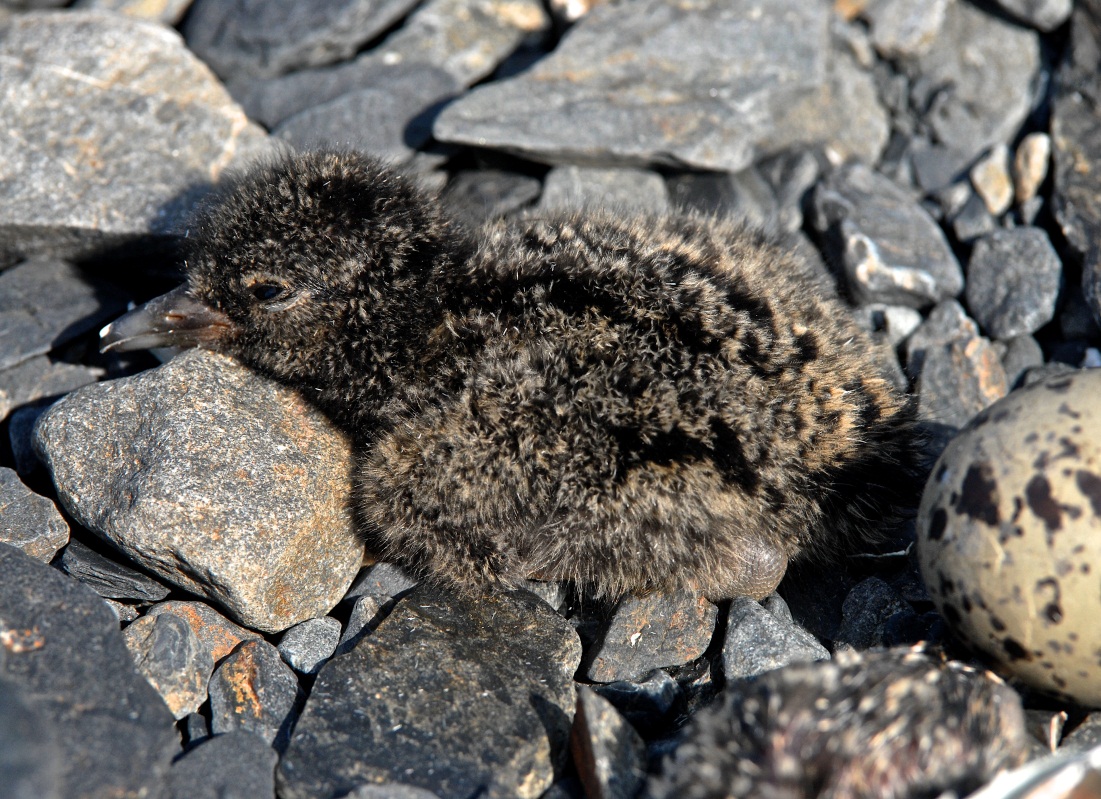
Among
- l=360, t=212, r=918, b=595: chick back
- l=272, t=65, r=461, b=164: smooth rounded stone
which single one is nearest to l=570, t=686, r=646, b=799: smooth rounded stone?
l=360, t=212, r=918, b=595: chick back

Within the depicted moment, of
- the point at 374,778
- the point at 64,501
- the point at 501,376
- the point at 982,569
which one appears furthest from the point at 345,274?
the point at 982,569

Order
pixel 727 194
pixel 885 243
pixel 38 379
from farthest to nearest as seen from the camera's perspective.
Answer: pixel 727 194 < pixel 885 243 < pixel 38 379

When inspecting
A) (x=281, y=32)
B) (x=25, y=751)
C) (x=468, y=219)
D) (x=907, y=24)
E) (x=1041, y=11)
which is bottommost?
(x=25, y=751)

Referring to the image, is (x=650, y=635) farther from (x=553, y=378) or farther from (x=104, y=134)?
(x=104, y=134)

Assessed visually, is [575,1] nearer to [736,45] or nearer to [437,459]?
[736,45]

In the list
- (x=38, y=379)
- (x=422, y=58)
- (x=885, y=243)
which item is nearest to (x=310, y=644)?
(x=38, y=379)

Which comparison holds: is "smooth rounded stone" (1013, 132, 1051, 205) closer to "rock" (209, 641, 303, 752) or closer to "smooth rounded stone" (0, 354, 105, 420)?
"rock" (209, 641, 303, 752)
